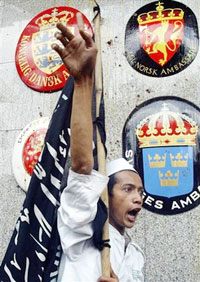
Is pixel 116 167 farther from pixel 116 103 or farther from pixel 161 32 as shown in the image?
pixel 161 32

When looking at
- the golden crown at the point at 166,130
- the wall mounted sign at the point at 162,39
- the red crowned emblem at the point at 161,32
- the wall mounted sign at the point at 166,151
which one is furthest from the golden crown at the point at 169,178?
the red crowned emblem at the point at 161,32

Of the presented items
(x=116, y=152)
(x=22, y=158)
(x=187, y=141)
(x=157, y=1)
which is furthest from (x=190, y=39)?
(x=22, y=158)

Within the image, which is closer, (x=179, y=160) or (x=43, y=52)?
(x=179, y=160)

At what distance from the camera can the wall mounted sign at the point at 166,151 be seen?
396 centimetres

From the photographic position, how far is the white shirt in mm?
2189

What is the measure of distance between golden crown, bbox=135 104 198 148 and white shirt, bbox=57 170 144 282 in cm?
180

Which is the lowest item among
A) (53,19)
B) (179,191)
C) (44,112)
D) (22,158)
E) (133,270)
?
(133,270)

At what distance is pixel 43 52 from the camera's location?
4.81m

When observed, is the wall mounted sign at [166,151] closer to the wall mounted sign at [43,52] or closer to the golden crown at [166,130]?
the golden crown at [166,130]

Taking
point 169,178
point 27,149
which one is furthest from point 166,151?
point 27,149

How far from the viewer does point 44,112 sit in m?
4.64

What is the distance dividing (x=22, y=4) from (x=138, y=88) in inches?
73.6

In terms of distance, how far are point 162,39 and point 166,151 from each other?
1.15m

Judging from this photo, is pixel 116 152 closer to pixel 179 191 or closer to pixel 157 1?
pixel 179 191
